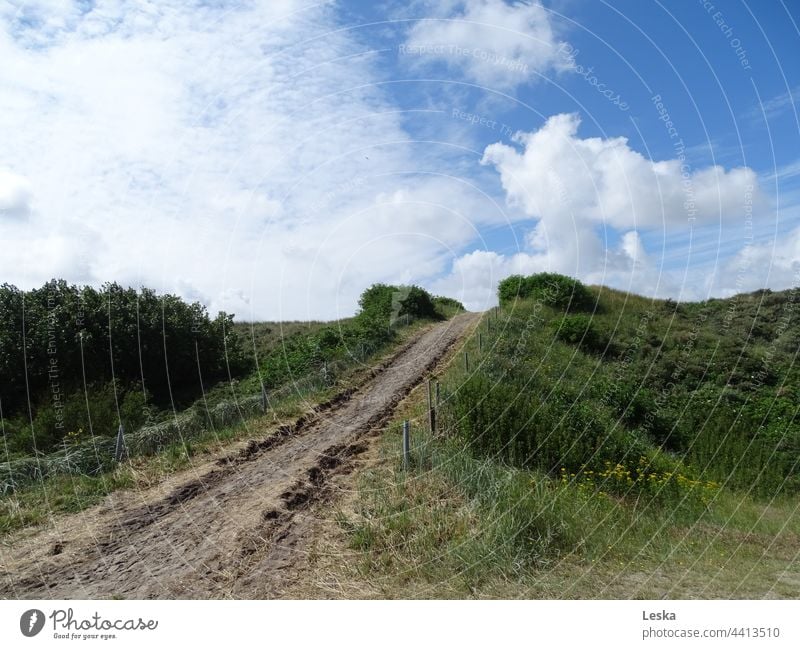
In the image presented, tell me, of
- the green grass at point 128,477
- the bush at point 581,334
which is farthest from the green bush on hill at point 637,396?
the green grass at point 128,477

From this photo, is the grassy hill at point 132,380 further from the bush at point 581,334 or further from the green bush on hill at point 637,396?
the bush at point 581,334

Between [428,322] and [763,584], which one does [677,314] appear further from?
[763,584]

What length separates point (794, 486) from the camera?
1260 cm

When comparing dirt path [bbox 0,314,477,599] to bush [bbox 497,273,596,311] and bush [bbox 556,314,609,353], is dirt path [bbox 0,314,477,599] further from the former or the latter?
bush [bbox 497,273,596,311]

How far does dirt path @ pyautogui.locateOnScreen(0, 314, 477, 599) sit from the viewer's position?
14.8 ft

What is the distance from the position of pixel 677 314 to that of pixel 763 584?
26.0 metres

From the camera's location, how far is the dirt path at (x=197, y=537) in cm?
452

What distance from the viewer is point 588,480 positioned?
8641mm
